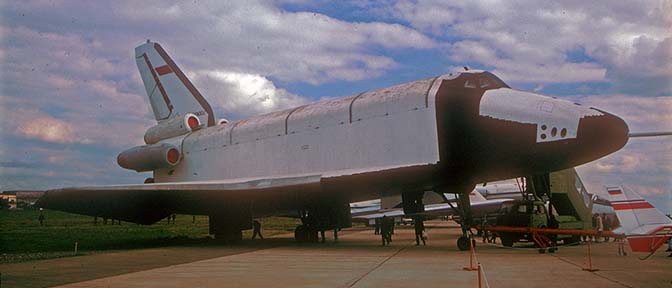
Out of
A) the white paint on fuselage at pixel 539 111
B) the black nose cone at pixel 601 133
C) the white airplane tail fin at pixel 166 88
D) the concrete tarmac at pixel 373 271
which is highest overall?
the white airplane tail fin at pixel 166 88

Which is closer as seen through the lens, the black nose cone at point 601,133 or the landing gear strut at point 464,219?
the black nose cone at point 601,133

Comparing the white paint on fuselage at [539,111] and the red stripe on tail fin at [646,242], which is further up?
the white paint on fuselage at [539,111]

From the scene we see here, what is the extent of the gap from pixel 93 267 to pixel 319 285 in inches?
182

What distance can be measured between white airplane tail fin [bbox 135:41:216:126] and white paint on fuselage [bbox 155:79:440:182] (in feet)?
6.48

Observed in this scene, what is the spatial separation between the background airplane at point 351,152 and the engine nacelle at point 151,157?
0.12ft

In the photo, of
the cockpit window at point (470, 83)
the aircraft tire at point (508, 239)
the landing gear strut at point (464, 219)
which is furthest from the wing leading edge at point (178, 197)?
the aircraft tire at point (508, 239)

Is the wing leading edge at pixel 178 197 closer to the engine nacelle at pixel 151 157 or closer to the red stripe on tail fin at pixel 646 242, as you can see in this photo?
the engine nacelle at pixel 151 157

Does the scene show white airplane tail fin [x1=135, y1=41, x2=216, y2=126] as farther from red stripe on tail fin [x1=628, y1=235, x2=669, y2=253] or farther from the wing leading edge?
red stripe on tail fin [x1=628, y1=235, x2=669, y2=253]

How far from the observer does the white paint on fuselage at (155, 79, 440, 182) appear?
12570 millimetres

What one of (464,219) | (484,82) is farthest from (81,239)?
(484,82)

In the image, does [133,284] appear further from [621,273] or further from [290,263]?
[621,273]

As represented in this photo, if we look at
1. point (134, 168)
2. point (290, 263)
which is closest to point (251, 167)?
point (134, 168)

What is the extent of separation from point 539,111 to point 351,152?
174 inches

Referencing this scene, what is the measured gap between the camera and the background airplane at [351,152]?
36.8ft
